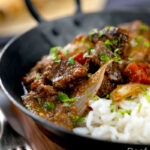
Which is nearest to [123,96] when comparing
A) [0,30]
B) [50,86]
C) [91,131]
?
[91,131]

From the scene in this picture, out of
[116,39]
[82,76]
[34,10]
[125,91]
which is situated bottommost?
[125,91]

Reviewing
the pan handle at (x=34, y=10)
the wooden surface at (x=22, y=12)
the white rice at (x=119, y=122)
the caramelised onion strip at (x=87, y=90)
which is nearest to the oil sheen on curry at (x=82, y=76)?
the caramelised onion strip at (x=87, y=90)

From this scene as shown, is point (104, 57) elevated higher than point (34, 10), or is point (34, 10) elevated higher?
point (34, 10)

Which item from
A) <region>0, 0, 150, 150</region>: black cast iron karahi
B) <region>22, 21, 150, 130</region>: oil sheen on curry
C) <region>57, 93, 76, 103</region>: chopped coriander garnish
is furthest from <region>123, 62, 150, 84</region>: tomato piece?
<region>0, 0, 150, 150</region>: black cast iron karahi

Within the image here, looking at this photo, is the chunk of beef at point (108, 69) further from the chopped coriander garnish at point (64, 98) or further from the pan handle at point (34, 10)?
the pan handle at point (34, 10)

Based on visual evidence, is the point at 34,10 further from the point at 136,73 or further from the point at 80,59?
the point at 136,73

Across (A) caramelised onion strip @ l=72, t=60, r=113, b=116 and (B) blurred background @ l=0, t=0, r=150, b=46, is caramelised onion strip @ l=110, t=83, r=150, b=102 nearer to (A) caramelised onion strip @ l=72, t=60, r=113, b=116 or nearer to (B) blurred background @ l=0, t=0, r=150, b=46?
(A) caramelised onion strip @ l=72, t=60, r=113, b=116

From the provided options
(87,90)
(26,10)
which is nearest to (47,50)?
(87,90)

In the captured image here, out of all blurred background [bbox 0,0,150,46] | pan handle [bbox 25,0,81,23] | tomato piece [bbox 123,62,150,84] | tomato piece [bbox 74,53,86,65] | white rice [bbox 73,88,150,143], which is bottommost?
white rice [bbox 73,88,150,143]
